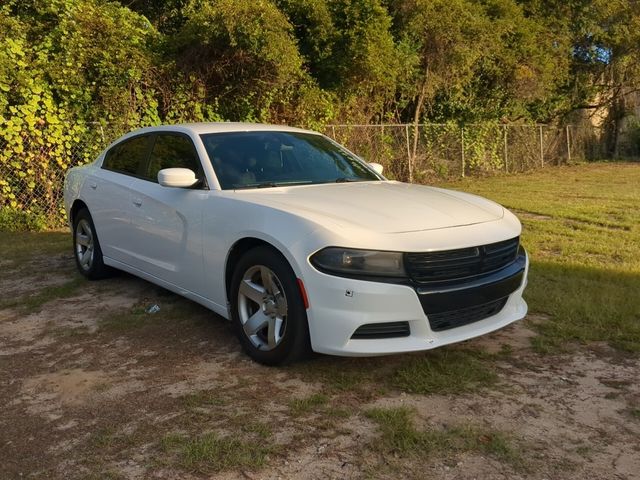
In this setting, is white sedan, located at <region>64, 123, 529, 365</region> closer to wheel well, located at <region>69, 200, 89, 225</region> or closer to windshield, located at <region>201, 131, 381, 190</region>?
windshield, located at <region>201, 131, 381, 190</region>

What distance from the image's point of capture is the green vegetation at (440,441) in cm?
269

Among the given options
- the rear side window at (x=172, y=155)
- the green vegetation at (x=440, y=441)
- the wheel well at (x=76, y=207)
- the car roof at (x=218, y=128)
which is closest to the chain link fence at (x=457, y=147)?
the wheel well at (x=76, y=207)

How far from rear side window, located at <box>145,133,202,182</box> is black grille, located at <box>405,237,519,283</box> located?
1804 mm

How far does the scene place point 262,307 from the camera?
362 centimetres

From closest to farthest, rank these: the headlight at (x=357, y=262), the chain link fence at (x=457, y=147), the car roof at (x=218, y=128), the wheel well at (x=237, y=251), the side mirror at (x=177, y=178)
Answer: the headlight at (x=357, y=262), the wheel well at (x=237, y=251), the side mirror at (x=177, y=178), the car roof at (x=218, y=128), the chain link fence at (x=457, y=147)

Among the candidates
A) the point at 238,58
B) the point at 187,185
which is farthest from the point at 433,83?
the point at 187,185

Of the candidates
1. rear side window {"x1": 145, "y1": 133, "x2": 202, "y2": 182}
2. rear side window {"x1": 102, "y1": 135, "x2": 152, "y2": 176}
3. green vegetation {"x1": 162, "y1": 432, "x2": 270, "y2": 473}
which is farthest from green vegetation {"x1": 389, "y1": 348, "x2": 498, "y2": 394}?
rear side window {"x1": 102, "y1": 135, "x2": 152, "y2": 176}

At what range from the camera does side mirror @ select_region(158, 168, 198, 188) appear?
4.07 m

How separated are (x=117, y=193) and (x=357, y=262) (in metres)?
2.79

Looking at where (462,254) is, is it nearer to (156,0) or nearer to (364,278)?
(364,278)

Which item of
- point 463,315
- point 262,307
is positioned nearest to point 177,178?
point 262,307

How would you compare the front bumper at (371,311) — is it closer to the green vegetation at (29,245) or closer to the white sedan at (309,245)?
the white sedan at (309,245)

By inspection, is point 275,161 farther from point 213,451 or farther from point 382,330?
point 213,451

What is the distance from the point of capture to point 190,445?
2.76 metres
